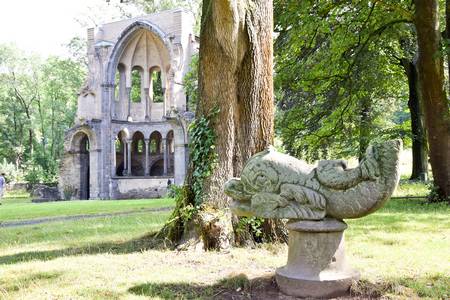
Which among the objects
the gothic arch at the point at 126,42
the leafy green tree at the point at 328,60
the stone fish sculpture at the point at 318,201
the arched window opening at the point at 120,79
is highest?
the gothic arch at the point at 126,42

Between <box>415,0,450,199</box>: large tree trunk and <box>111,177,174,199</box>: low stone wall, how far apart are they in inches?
848

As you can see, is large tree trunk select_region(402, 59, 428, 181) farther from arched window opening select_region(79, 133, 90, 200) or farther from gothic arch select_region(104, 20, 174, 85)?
arched window opening select_region(79, 133, 90, 200)

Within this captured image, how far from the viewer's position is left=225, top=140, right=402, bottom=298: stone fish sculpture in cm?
430

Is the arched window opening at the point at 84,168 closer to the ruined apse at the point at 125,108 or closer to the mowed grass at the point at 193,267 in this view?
the ruined apse at the point at 125,108

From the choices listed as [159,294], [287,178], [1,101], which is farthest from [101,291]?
[1,101]

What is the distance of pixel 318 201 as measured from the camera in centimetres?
445

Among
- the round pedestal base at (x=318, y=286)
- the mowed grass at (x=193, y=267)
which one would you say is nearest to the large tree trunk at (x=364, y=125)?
the mowed grass at (x=193, y=267)

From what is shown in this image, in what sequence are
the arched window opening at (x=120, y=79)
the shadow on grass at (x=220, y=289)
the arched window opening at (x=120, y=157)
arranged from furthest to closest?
1. the arched window opening at (x=120, y=157)
2. the arched window opening at (x=120, y=79)
3. the shadow on grass at (x=220, y=289)

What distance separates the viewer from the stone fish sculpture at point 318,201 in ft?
14.1

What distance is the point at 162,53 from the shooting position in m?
35.3

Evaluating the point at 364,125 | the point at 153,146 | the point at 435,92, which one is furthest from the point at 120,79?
the point at 435,92

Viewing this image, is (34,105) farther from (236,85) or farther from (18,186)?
(236,85)

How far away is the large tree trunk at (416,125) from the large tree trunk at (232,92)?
12.8 m

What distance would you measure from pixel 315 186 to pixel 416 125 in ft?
52.5
